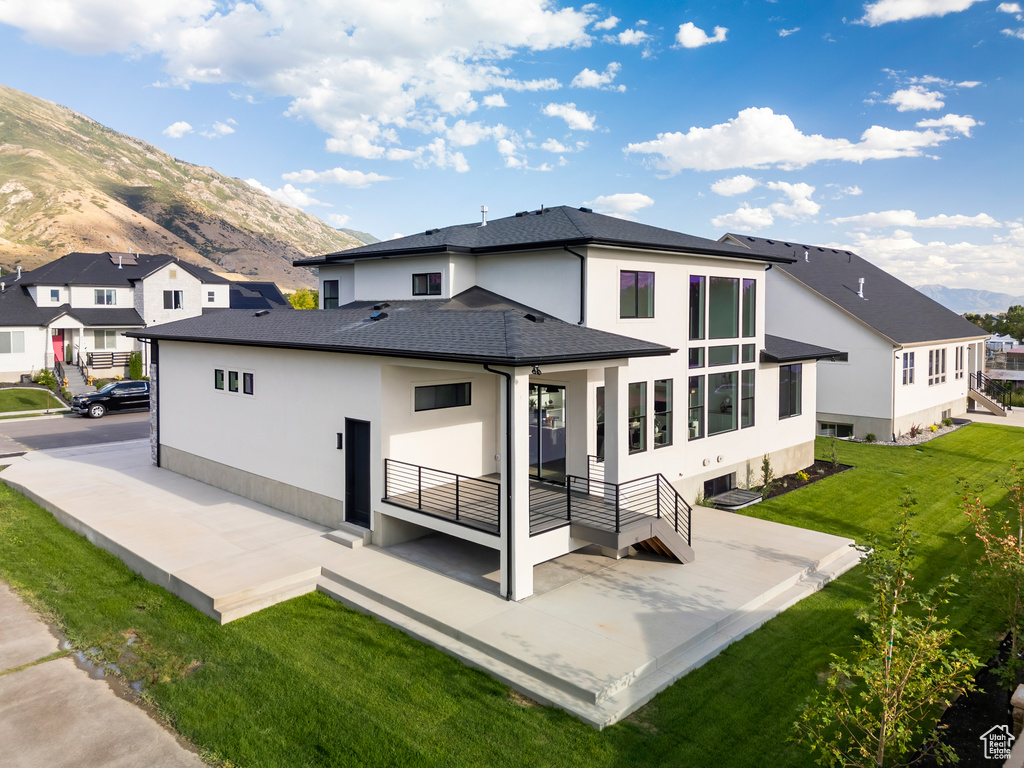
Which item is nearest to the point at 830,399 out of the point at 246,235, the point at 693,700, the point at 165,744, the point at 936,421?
the point at 936,421

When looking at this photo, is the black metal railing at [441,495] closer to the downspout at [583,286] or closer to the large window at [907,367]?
the downspout at [583,286]

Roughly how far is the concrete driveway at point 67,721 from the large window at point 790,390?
16.9 metres

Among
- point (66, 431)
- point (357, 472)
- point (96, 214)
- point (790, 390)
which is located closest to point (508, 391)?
point (357, 472)

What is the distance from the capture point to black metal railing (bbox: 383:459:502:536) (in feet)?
38.1

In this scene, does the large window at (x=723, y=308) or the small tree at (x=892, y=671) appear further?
the large window at (x=723, y=308)

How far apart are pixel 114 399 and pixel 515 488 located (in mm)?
27454

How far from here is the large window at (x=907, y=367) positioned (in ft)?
83.8

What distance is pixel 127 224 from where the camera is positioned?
138 meters

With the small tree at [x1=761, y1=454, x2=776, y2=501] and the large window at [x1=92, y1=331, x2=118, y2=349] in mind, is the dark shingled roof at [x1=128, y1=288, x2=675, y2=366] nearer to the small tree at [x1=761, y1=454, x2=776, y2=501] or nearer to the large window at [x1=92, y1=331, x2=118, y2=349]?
the small tree at [x1=761, y1=454, x2=776, y2=501]

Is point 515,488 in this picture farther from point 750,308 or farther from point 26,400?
point 26,400

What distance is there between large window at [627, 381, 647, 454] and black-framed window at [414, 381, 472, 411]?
11.7 feet

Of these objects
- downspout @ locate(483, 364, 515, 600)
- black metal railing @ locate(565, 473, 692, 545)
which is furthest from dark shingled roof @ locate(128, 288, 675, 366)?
black metal railing @ locate(565, 473, 692, 545)

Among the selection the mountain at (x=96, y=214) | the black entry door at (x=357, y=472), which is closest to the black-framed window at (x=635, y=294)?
the black entry door at (x=357, y=472)

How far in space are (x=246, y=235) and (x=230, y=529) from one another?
185 meters
